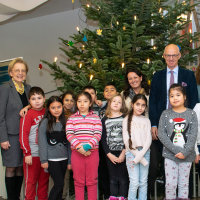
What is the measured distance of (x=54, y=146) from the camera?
2.86 meters

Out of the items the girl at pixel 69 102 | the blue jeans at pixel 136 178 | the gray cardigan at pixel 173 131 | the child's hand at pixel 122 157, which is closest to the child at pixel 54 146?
the girl at pixel 69 102

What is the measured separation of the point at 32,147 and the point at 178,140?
1617 mm

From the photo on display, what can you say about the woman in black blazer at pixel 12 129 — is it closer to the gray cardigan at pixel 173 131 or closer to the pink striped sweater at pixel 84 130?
the pink striped sweater at pixel 84 130

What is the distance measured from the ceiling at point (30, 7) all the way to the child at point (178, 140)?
4055 millimetres

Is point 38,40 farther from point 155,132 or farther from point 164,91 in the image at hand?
point 155,132

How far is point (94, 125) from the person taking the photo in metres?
2.84

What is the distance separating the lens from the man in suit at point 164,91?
287 centimetres

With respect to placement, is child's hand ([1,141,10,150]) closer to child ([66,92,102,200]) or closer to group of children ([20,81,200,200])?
group of children ([20,81,200,200])

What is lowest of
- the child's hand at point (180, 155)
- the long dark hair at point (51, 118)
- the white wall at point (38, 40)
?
the child's hand at point (180, 155)

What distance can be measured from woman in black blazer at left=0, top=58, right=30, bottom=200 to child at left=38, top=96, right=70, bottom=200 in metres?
0.36

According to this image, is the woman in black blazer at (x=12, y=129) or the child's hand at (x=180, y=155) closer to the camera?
the child's hand at (x=180, y=155)

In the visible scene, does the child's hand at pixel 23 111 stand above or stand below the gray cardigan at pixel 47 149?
above

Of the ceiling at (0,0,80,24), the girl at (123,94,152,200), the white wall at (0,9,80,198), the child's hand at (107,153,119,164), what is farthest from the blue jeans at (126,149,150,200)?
the white wall at (0,9,80,198)

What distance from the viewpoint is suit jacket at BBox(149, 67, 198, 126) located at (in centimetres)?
286
